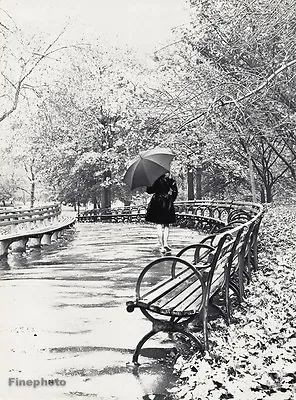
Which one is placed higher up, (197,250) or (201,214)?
(197,250)

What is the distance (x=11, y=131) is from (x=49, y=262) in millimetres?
18581

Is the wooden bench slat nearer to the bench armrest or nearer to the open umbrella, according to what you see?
the bench armrest

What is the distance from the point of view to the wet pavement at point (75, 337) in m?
4.50

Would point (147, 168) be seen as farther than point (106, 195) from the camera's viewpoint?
No

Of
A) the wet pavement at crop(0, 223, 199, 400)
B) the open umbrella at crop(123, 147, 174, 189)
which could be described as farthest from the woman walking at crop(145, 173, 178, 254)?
the wet pavement at crop(0, 223, 199, 400)

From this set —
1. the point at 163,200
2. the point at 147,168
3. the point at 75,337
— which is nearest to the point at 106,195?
the point at 163,200

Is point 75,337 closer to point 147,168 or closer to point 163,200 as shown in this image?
point 147,168

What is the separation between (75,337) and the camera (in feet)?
19.7

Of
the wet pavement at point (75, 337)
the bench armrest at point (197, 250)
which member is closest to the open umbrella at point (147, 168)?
the wet pavement at point (75, 337)

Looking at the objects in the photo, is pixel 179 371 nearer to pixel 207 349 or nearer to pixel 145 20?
pixel 207 349

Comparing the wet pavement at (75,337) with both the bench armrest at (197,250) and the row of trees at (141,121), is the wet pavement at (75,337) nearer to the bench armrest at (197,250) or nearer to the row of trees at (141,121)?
the bench armrest at (197,250)

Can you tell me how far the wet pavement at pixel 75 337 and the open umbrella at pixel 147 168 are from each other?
4.99 ft

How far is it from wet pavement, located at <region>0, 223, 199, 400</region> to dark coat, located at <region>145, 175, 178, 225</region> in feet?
4.50

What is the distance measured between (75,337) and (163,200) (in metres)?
6.68
